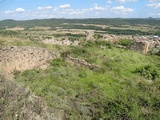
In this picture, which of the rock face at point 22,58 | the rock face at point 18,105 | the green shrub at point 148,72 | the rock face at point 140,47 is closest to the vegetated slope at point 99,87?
the green shrub at point 148,72

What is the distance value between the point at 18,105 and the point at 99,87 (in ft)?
14.6

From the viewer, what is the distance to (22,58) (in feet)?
39.4

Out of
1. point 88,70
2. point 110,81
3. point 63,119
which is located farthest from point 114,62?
point 63,119

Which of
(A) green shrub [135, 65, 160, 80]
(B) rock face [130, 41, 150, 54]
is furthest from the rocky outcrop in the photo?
(B) rock face [130, 41, 150, 54]

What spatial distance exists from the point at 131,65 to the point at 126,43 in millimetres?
7705

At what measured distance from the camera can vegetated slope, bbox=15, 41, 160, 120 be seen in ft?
27.9

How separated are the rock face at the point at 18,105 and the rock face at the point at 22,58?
4.22m

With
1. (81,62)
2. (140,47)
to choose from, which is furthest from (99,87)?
(140,47)

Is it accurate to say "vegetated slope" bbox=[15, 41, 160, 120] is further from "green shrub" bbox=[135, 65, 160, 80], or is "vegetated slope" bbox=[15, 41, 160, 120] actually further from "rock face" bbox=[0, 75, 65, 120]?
"rock face" bbox=[0, 75, 65, 120]

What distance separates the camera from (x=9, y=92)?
6.38m

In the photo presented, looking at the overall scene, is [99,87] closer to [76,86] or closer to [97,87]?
[97,87]

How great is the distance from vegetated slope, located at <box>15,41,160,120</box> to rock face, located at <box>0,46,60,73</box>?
0.42 meters

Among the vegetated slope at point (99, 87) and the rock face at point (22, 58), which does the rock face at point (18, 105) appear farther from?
the rock face at point (22, 58)

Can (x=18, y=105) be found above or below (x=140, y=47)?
above
